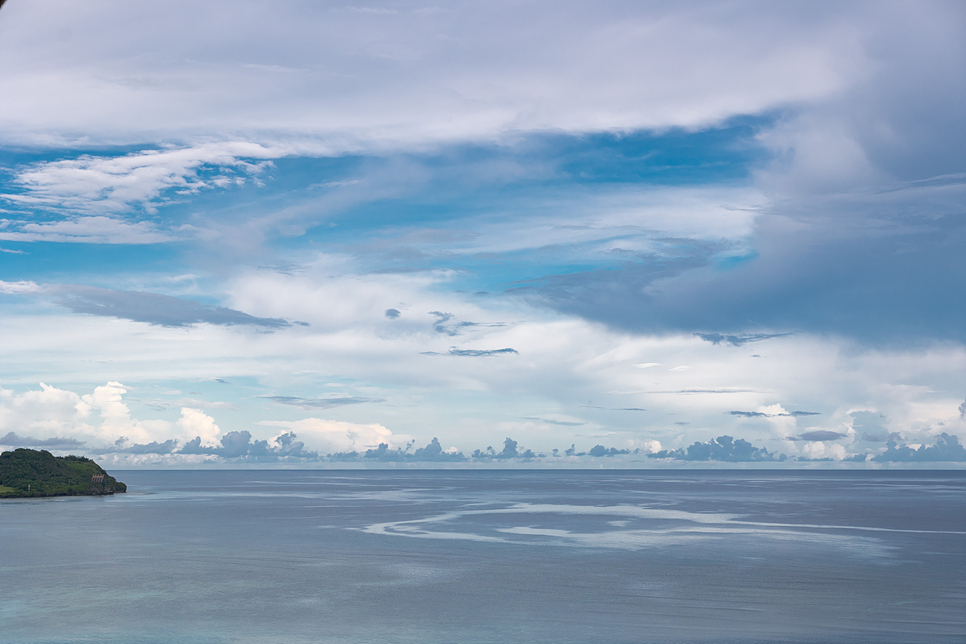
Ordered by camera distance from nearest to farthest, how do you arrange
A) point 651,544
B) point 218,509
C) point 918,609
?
1. point 918,609
2. point 651,544
3. point 218,509

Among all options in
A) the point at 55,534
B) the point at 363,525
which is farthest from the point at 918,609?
the point at 55,534

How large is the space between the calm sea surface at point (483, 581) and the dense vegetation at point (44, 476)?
63.7 meters

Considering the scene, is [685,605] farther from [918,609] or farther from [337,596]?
[337,596]

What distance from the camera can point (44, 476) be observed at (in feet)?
507

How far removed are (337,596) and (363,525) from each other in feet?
147

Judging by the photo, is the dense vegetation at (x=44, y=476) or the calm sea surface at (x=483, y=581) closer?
the calm sea surface at (x=483, y=581)

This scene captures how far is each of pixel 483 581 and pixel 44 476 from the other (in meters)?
138

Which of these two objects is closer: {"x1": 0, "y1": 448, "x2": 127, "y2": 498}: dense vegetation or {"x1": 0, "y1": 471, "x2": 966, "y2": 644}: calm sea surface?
{"x1": 0, "y1": 471, "x2": 966, "y2": 644}: calm sea surface

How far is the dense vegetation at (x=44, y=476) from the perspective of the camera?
14912cm

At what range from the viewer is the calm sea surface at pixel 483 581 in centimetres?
3831

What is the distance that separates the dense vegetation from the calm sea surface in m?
63.7

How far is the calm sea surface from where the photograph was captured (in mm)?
38312

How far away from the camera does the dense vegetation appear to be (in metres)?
149

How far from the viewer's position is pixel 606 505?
129m
